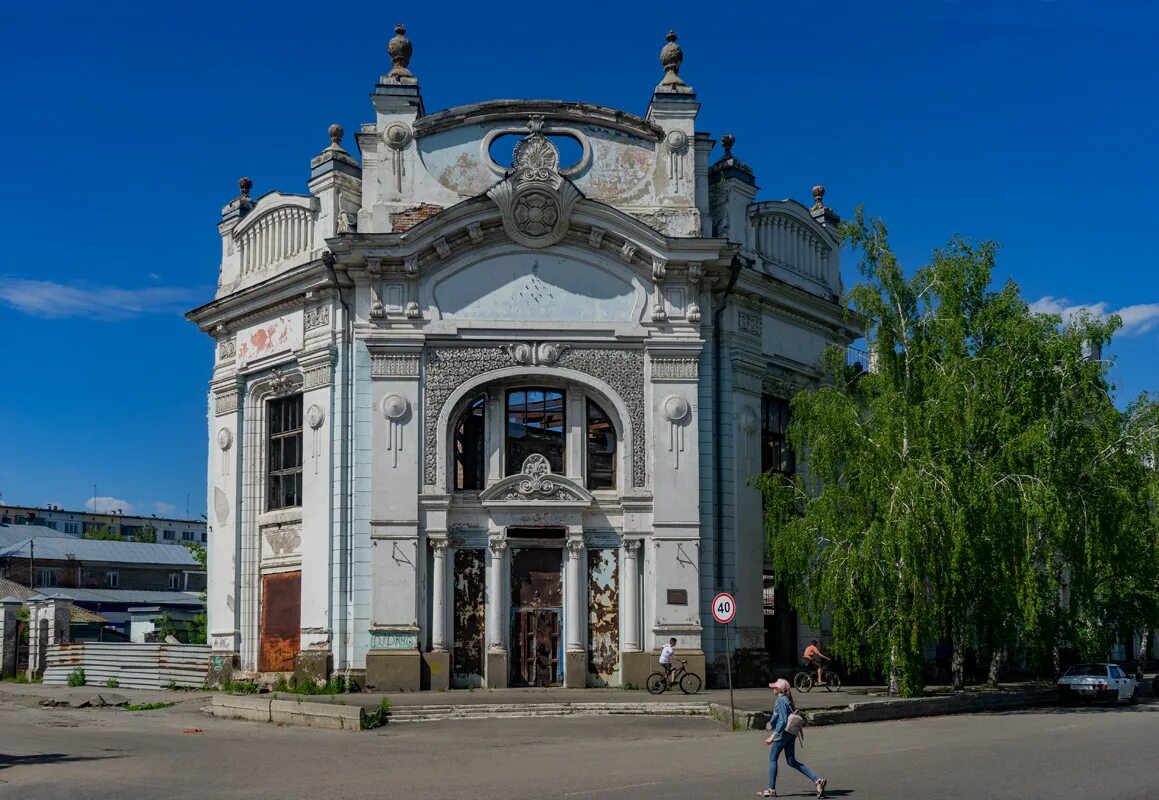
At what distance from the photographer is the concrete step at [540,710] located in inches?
1000

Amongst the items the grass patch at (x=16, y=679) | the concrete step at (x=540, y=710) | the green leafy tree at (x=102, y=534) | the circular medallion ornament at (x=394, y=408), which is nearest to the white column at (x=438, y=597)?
the circular medallion ornament at (x=394, y=408)

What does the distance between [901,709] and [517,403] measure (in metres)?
11.3

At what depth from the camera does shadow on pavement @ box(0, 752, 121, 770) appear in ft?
59.8

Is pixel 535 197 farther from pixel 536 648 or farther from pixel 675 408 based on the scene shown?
pixel 536 648

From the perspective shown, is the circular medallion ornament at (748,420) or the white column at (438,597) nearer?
the white column at (438,597)

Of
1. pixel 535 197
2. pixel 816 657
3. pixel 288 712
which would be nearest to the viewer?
pixel 288 712

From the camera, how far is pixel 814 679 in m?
32.8

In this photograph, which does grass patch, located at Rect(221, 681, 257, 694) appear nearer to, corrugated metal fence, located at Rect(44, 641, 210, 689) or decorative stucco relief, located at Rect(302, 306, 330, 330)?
corrugated metal fence, located at Rect(44, 641, 210, 689)

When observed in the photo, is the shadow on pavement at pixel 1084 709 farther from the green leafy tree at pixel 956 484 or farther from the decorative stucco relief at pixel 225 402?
the decorative stucco relief at pixel 225 402

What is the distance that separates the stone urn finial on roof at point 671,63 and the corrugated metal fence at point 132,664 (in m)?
18.9

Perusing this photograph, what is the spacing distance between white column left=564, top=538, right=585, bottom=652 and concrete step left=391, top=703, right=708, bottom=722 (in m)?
3.36

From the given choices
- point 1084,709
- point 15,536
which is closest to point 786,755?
point 1084,709

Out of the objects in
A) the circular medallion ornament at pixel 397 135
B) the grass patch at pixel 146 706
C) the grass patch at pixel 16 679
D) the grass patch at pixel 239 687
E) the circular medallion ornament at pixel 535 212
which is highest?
the circular medallion ornament at pixel 397 135

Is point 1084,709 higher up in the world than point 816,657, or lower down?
lower down
